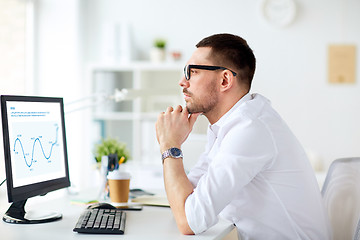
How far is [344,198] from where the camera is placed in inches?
69.6

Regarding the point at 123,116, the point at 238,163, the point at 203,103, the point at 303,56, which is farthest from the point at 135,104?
the point at 238,163

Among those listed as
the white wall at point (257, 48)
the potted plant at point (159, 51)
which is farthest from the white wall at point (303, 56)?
the potted plant at point (159, 51)

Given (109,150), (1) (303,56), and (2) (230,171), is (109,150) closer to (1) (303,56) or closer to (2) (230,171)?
(2) (230,171)

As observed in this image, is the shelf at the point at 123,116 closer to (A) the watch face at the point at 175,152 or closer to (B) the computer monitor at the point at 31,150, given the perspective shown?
(B) the computer monitor at the point at 31,150

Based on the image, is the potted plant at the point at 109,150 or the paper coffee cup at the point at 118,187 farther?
the potted plant at the point at 109,150

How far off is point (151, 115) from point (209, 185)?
2773 mm

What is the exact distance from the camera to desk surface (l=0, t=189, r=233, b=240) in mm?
1476

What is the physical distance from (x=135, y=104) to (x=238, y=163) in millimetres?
2813

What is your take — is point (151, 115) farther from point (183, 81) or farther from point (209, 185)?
point (209, 185)

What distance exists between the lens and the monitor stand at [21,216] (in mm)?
Answer: 1629

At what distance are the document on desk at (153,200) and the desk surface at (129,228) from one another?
11cm

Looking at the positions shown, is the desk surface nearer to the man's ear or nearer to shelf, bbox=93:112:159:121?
the man's ear

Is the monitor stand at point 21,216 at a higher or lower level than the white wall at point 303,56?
lower

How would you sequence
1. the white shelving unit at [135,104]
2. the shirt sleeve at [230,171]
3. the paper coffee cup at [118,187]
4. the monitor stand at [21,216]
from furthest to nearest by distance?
the white shelving unit at [135,104]
the paper coffee cup at [118,187]
the monitor stand at [21,216]
the shirt sleeve at [230,171]
